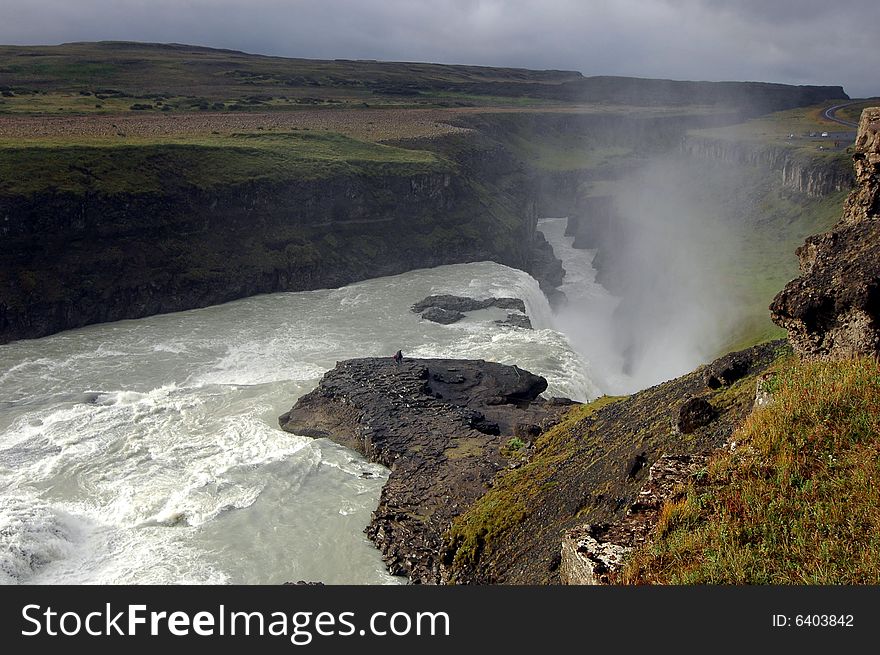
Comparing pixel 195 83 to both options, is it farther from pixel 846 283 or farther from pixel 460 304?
Result: pixel 846 283

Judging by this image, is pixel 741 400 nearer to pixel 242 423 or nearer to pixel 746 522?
pixel 746 522

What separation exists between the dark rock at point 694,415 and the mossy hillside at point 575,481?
0.22 m

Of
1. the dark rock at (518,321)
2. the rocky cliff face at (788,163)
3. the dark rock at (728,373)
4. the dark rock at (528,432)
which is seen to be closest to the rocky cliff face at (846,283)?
the dark rock at (728,373)

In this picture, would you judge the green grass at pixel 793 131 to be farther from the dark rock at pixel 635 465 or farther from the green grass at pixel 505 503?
the dark rock at pixel 635 465

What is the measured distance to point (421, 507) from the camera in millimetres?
25391

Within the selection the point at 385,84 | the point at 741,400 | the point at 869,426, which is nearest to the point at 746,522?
the point at 869,426

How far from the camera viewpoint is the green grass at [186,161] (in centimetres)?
5550

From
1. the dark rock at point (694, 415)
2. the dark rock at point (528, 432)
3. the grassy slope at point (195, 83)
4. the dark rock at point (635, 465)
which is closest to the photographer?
the dark rock at point (635, 465)

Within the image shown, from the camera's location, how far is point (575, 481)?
20047mm

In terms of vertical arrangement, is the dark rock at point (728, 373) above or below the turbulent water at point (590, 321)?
below

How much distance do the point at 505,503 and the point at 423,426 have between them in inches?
414

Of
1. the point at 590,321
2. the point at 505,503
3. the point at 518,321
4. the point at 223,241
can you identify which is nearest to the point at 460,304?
the point at 518,321

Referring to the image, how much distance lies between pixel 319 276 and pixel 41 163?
22744 mm

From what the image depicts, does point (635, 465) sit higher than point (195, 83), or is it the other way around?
point (195, 83)
